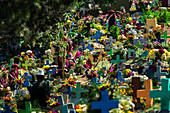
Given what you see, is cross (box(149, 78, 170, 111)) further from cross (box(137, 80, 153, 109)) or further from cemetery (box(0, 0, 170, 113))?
cross (box(137, 80, 153, 109))

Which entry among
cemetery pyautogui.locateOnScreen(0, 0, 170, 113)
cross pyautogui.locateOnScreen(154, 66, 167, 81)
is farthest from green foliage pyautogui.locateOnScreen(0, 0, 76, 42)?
cross pyautogui.locateOnScreen(154, 66, 167, 81)

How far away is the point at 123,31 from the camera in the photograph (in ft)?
45.2

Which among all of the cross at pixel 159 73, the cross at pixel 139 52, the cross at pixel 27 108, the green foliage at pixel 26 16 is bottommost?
the cross at pixel 27 108

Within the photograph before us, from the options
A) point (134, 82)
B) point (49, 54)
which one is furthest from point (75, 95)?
point (49, 54)

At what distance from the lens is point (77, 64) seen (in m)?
9.98

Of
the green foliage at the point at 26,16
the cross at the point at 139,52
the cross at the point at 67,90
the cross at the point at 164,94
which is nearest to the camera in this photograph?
the cross at the point at 164,94

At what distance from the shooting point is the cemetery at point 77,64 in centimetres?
642

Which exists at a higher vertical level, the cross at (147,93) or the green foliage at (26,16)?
the green foliage at (26,16)

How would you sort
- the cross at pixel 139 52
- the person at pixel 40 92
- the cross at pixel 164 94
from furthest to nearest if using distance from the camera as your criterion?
1. the cross at pixel 139 52
2. the person at pixel 40 92
3. the cross at pixel 164 94

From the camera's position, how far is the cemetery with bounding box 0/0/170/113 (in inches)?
253

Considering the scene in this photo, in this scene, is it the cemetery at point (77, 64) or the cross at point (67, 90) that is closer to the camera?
the cemetery at point (77, 64)

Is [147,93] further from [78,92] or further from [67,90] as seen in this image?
[67,90]

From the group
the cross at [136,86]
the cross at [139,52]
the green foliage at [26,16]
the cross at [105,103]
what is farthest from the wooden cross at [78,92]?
the cross at [139,52]

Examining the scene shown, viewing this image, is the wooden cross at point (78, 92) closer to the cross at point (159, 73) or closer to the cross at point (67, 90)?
the cross at point (67, 90)
